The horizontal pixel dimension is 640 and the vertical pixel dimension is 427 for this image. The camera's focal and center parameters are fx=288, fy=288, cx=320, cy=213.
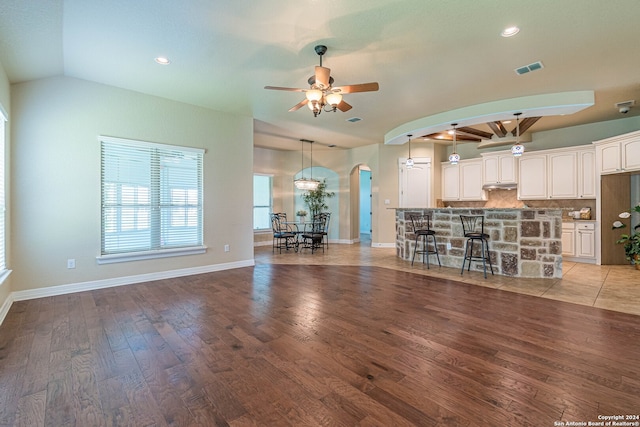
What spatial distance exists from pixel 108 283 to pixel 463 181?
26.8 ft

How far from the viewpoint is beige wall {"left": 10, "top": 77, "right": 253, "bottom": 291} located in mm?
3648

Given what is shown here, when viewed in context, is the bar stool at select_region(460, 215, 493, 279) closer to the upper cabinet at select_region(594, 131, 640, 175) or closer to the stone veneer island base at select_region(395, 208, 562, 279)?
the stone veneer island base at select_region(395, 208, 562, 279)

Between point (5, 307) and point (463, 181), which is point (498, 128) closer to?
point (463, 181)

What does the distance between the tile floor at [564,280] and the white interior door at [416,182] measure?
2.08 m

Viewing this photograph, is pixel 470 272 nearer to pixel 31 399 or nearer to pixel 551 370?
pixel 551 370

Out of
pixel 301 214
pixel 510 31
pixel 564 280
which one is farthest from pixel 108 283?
pixel 564 280

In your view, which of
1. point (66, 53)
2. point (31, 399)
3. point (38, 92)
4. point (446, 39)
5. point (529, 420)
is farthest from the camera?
point (38, 92)

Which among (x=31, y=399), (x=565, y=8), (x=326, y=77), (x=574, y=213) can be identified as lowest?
(x=31, y=399)

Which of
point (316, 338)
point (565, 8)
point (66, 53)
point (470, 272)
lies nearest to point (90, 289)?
point (66, 53)

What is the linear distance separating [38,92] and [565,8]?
597 centimetres

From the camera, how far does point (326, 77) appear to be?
10.5 feet

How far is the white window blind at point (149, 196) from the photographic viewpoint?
4.29 metres

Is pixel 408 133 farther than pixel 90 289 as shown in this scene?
Yes

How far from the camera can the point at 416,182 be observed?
8.23 m
